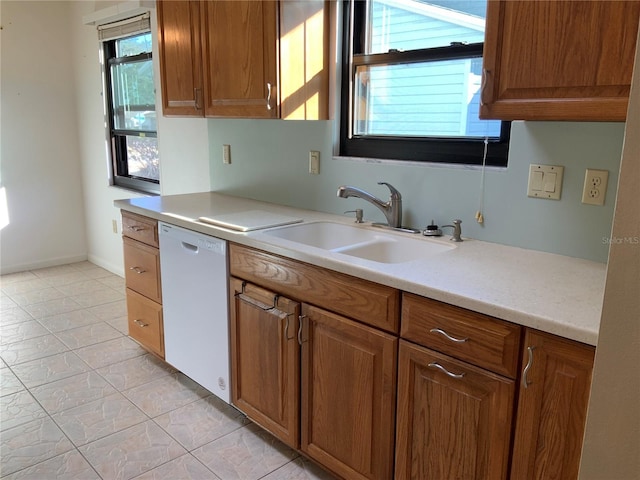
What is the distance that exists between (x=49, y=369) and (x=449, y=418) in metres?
2.28

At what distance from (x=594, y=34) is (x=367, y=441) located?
135 cm

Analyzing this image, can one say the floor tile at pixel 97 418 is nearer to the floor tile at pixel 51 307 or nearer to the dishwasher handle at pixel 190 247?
the dishwasher handle at pixel 190 247

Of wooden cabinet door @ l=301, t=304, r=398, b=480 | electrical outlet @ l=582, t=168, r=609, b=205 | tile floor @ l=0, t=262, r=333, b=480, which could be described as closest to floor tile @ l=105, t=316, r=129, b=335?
tile floor @ l=0, t=262, r=333, b=480

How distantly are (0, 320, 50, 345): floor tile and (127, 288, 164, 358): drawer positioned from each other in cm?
73

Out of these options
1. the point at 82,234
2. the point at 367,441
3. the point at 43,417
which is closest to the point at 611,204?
the point at 367,441

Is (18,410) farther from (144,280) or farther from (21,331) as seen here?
(21,331)

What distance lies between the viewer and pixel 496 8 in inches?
56.7

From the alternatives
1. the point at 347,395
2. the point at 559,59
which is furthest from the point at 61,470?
the point at 559,59

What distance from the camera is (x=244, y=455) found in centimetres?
208

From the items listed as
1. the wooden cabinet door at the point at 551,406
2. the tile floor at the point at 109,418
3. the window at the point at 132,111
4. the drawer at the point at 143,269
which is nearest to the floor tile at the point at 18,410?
the tile floor at the point at 109,418

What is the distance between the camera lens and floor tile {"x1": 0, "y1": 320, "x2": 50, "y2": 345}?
3174 millimetres

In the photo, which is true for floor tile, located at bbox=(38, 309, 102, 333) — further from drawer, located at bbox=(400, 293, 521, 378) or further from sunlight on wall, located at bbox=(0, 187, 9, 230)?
drawer, located at bbox=(400, 293, 521, 378)

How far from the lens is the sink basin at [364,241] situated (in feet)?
6.44

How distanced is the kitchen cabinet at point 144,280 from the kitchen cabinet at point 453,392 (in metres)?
1.55
